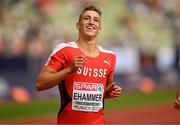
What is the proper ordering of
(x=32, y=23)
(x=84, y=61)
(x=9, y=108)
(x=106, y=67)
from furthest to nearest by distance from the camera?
(x=32, y=23) → (x=9, y=108) → (x=106, y=67) → (x=84, y=61)

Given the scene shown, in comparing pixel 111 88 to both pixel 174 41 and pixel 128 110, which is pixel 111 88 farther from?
pixel 174 41

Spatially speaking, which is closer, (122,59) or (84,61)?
(84,61)

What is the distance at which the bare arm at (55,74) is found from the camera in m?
3.69

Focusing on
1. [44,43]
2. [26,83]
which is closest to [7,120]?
[26,83]

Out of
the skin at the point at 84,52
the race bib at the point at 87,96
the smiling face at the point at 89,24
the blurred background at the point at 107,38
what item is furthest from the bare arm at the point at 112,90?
the blurred background at the point at 107,38

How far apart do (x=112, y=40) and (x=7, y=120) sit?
15.2ft

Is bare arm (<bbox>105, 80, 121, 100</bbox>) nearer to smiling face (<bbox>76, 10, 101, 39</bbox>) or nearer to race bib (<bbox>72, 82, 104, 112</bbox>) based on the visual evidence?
race bib (<bbox>72, 82, 104, 112</bbox>)

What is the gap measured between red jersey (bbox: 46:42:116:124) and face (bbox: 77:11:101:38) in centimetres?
13

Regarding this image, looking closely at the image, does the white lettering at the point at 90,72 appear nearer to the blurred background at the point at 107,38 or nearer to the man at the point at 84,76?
the man at the point at 84,76

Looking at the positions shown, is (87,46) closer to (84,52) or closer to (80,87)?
(84,52)

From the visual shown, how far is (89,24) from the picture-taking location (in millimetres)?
3945

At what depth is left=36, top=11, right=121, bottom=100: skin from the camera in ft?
12.2

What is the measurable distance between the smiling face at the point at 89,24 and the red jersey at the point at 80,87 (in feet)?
0.41

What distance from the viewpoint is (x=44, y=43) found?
13.3m
